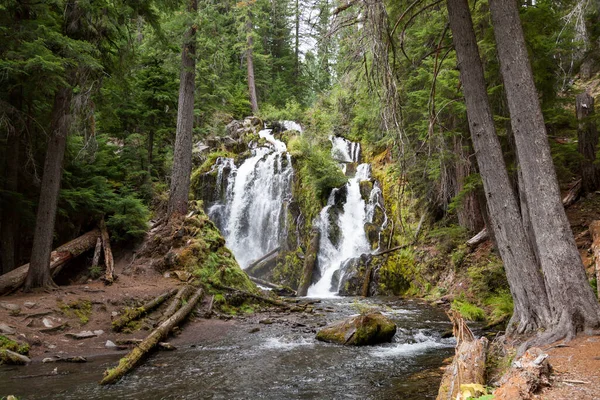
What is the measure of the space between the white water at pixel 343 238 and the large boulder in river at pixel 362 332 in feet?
25.6

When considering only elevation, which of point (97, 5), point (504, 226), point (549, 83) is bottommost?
point (504, 226)

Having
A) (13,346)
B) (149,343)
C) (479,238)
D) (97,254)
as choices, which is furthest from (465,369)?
(97,254)

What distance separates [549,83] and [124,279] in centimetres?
1083

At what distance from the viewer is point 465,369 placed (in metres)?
4.16

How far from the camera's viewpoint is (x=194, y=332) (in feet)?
27.4

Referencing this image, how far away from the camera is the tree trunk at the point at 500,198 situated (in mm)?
5418

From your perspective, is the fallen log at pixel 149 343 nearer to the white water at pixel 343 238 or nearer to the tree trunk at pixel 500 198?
the tree trunk at pixel 500 198

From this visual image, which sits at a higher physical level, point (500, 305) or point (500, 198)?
point (500, 198)

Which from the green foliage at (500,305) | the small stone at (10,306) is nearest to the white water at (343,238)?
the green foliage at (500,305)

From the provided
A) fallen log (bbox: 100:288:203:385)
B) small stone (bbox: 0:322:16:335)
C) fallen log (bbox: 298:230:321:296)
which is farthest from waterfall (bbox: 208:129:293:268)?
small stone (bbox: 0:322:16:335)

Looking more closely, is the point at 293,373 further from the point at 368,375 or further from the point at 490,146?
the point at 490,146

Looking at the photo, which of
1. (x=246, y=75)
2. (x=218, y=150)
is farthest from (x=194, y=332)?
(x=246, y=75)

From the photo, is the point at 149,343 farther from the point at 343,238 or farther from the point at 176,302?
the point at 343,238

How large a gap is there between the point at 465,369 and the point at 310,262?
12524mm
